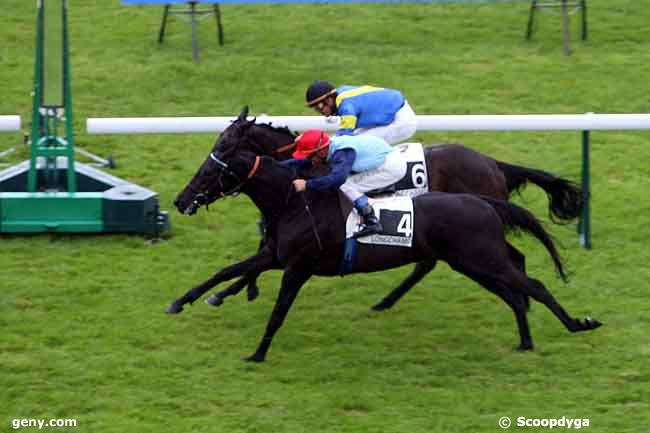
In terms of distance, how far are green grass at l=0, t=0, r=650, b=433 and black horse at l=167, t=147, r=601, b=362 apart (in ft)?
1.40

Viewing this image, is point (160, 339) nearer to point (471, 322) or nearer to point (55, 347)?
point (55, 347)

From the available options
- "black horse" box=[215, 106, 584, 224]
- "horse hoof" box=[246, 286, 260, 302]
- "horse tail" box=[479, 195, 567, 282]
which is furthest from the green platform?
"horse tail" box=[479, 195, 567, 282]

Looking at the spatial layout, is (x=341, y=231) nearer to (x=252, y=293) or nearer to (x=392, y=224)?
(x=392, y=224)

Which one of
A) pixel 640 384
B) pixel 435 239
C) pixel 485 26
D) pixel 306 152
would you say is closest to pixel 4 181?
pixel 306 152

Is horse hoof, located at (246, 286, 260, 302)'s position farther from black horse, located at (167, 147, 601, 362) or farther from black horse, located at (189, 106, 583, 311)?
black horse, located at (167, 147, 601, 362)

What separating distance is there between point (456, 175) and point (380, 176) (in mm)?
742

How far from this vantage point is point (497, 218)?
829 centimetres

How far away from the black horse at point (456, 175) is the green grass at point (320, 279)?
0.40 m

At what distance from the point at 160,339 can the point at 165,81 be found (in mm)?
5406

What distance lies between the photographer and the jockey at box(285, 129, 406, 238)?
323 inches

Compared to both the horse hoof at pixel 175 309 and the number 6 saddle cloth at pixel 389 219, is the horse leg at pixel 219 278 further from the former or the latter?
the number 6 saddle cloth at pixel 389 219
